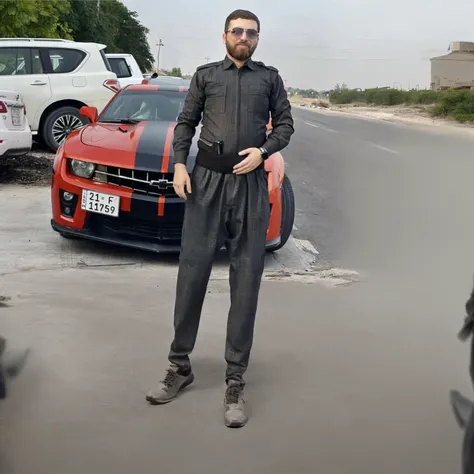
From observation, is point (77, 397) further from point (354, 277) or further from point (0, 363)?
point (354, 277)

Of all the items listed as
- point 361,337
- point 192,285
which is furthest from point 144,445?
point 361,337

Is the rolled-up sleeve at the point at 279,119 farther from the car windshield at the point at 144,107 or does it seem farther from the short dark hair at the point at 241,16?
the car windshield at the point at 144,107

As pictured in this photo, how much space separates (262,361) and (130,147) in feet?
8.67

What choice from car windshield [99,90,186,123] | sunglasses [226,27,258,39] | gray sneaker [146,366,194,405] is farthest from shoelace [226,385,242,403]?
car windshield [99,90,186,123]

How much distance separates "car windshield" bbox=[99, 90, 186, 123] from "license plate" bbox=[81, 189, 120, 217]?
142cm

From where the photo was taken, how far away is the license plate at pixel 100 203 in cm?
593

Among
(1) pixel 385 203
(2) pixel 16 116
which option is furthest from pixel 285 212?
(2) pixel 16 116

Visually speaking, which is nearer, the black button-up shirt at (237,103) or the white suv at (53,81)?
the black button-up shirt at (237,103)

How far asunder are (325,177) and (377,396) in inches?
363

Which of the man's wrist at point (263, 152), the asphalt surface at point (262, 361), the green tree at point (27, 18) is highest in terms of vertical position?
the green tree at point (27, 18)

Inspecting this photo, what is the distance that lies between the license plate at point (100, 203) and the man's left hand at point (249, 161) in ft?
8.57

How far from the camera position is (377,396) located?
369 centimetres

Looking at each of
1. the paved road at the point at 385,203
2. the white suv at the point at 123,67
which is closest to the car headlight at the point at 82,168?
the paved road at the point at 385,203

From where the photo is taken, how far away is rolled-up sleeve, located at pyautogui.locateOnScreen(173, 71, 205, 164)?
11.8 ft
